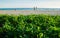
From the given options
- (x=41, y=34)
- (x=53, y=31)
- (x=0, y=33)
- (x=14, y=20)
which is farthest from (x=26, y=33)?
(x=14, y=20)

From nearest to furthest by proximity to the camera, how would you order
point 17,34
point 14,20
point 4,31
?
point 17,34 → point 4,31 → point 14,20

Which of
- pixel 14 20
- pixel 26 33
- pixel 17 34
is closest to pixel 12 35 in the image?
pixel 17 34

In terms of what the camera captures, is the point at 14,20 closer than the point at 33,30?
No

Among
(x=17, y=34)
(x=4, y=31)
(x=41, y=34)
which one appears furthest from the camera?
(x=4, y=31)

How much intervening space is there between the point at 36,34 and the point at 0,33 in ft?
3.14

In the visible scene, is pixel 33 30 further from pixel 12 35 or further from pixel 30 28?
pixel 12 35

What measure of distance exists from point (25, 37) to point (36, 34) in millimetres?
200

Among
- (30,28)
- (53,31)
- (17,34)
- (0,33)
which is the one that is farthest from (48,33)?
(0,33)

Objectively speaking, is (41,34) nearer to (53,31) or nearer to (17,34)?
(53,31)

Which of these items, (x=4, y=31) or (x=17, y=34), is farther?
(x=4, y=31)

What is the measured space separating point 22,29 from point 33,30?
0.20 m

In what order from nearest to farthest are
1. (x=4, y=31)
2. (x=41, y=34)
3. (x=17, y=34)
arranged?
(x=41, y=34)
(x=17, y=34)
(x=4, y=31)

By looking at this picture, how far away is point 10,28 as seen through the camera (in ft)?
11.5

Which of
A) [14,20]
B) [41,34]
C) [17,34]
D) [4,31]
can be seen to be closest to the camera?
[41,34]
